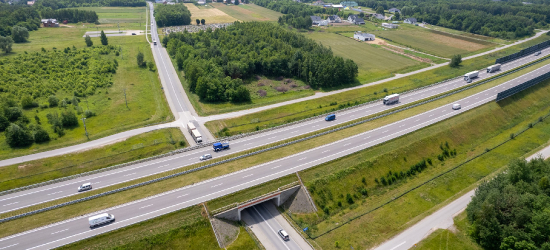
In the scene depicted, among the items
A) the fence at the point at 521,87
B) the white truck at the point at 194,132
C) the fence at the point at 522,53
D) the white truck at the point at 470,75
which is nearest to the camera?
the white truck at the point at 194,132

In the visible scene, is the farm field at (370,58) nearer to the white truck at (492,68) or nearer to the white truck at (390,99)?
the white truck at (390,99)

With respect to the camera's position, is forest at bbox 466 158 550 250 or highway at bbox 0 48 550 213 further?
highway at bbox 0 48 550 213

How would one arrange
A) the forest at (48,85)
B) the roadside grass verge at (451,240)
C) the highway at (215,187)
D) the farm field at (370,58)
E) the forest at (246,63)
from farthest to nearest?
the farm field at (370,58) → the forest at (246,63) → the forest at (48,85) → the roadside grass verge at (451,240) → the highway at (215,187)

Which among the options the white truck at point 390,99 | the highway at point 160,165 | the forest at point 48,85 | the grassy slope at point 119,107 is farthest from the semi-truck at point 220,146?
the white truck at point 390,99

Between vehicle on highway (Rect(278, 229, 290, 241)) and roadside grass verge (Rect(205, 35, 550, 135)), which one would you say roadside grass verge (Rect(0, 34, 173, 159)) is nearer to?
roadside grass verge (Rect(205, 35, 550, 135))

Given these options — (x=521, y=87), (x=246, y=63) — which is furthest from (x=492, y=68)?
(x=246, y=63)

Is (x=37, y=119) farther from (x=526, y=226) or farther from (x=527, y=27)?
(x=527, y=27)

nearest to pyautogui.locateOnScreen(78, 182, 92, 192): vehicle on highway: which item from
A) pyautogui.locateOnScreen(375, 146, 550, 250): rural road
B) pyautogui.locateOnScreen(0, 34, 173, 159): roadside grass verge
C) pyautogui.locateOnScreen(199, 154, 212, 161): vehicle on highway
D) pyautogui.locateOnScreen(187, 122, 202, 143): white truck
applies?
pyautogui.locateOnScreen(199, 154, 212, 161): vehicle on highway
